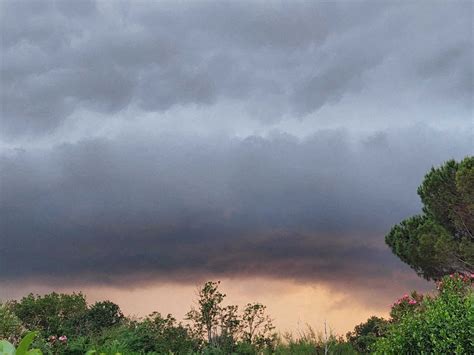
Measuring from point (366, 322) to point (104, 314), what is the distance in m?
10.5

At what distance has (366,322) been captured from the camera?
→ 74.8 ft

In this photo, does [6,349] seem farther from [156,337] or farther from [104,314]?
[104,314]

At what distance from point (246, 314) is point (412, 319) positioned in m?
8.94

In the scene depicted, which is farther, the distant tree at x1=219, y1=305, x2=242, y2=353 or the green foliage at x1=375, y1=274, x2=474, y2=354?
the distant tree at x1=219, y1=305, x2=242, y2=353

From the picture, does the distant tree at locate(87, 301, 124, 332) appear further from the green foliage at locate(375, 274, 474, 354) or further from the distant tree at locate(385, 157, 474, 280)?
the green foliage at locate(375, 274, 474, 354)

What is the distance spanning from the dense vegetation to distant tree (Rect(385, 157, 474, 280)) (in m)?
0.04

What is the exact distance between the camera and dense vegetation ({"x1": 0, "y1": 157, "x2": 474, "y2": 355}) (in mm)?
8445

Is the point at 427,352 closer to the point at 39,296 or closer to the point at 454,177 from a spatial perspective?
the point at 454,177

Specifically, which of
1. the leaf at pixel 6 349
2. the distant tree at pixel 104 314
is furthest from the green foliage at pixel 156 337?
the leaf at pixel 6 349

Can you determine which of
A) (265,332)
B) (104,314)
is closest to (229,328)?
(265,332)

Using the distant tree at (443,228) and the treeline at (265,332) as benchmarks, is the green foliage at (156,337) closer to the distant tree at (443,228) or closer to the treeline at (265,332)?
the treeline at (265,332)

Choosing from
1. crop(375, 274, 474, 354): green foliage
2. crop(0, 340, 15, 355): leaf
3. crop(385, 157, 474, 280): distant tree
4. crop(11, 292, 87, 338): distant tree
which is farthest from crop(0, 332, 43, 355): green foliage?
crop(11, 292, 87, 338): distant tree

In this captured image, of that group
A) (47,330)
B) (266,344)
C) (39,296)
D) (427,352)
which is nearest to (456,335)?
(427,352)

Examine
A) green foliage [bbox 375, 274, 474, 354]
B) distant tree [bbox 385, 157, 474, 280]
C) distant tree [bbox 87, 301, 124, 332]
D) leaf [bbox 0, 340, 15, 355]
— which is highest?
distant tree [bbox 385, 157, 474, 280]
